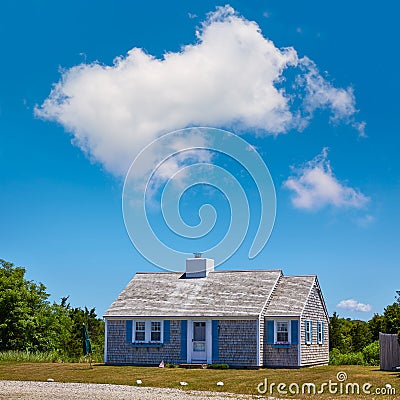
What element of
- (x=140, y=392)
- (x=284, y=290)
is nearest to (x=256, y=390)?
(x=140, y=392)

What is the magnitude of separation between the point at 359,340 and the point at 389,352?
1220 centimetres

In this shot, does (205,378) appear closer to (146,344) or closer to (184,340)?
(184,340)

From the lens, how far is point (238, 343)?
99.6ft

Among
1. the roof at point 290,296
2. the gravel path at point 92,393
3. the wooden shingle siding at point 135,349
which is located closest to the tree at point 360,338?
the roof at point 290,296

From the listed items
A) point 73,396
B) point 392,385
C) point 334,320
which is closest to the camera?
point 73,396

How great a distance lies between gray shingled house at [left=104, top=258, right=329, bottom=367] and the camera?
3030cm

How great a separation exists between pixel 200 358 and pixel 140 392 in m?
12.3

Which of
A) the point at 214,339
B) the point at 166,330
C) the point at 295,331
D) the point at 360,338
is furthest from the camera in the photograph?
the point at 360,338

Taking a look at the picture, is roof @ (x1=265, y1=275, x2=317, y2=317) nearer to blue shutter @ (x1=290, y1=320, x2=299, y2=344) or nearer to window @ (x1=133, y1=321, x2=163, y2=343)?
blue shutter @ (x1=290, y1=320, x2=299, y2=344)

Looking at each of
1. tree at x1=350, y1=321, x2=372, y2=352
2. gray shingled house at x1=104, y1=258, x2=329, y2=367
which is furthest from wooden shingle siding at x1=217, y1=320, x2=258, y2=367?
tree at x1=350, y1=321, x2=372, y2=352

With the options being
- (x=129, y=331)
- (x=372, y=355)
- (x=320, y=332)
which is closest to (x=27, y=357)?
(x=129, y=331)

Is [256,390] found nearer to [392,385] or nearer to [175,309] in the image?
[392,385]

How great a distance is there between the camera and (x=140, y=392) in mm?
18844

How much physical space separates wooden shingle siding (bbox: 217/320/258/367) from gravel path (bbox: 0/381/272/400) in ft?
A: 33.6
